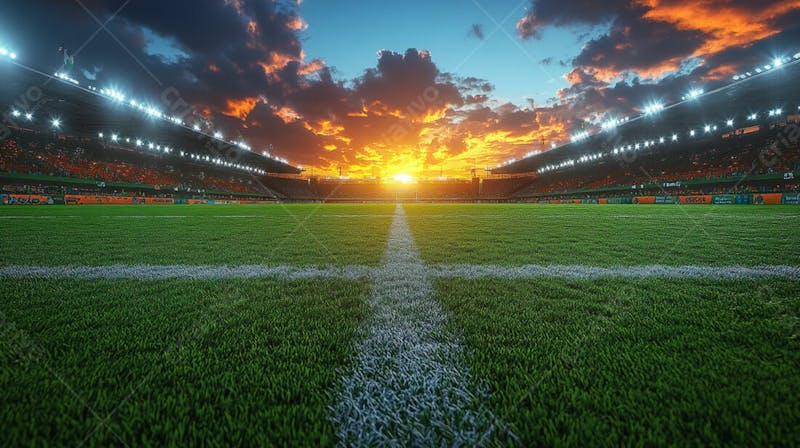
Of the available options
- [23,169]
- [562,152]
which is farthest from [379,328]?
[562,152]

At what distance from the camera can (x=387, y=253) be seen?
130 inches

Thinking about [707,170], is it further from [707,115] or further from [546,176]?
[546,176]

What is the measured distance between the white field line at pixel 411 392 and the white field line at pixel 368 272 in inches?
36.3

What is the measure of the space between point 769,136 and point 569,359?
131ft

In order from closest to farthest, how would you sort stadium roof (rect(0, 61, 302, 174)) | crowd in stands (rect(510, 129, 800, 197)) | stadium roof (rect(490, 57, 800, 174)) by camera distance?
stadium roof (rect(0, 61, 302, 174)) < stadium roof (rect(490, 57, 800, 174)) < crowd in stands (rect(510, 129, 800, 197))

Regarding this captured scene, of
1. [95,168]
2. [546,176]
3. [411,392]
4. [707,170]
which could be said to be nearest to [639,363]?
[411,392]

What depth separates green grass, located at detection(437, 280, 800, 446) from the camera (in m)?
0.74

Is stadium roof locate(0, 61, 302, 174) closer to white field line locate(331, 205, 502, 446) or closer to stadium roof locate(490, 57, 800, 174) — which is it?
white field line locate(331, 205, 502, 446)

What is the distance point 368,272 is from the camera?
2.44 metres

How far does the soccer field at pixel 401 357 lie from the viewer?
0.76 meters

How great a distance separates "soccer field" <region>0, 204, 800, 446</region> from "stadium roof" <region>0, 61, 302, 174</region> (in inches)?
1063

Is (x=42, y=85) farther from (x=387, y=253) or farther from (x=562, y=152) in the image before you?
(x=562, y=152)

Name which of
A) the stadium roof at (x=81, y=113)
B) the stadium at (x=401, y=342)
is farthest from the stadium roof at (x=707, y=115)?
the stadium roof at (x=81, y=113)

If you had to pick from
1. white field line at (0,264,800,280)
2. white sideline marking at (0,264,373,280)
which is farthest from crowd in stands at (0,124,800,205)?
white sideline marking at (0,264,373,280)
